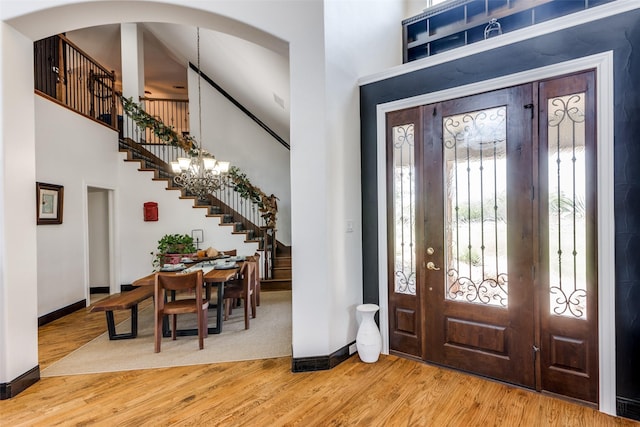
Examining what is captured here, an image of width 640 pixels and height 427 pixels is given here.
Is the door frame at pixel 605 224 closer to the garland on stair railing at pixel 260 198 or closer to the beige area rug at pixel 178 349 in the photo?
the beige area rug at pixel 178 349

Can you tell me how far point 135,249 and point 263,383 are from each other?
4810 mm

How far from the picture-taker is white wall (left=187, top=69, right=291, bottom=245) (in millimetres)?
8297

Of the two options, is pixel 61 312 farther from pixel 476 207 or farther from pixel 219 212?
pixel 476 207

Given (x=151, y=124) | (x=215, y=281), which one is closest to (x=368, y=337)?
(x=215, y=281)

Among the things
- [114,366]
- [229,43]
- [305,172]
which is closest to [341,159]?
[305,172]

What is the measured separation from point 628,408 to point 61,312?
614 centimetres

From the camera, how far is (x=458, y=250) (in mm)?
2855

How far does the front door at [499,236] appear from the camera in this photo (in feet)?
7.73

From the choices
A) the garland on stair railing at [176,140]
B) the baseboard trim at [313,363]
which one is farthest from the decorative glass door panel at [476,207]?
the garland on stair railing at [176,140]

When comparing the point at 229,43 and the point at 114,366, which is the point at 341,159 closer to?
the point at 114,366

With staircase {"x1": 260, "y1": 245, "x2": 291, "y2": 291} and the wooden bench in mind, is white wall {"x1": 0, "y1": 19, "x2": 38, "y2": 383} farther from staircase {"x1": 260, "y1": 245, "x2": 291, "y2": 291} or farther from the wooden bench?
staircase {"x1": 260, "y1": 245, "x2": 291, "y2": 291}

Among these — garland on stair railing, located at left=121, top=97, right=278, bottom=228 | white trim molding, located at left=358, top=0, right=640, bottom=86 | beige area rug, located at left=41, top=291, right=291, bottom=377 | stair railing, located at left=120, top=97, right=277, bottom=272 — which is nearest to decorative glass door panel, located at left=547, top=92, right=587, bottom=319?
white trim molding, located at left=358, top=0, right=640, bottom=86

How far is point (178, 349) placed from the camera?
344 centimetres

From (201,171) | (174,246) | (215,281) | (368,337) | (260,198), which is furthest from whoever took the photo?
(260,198)
